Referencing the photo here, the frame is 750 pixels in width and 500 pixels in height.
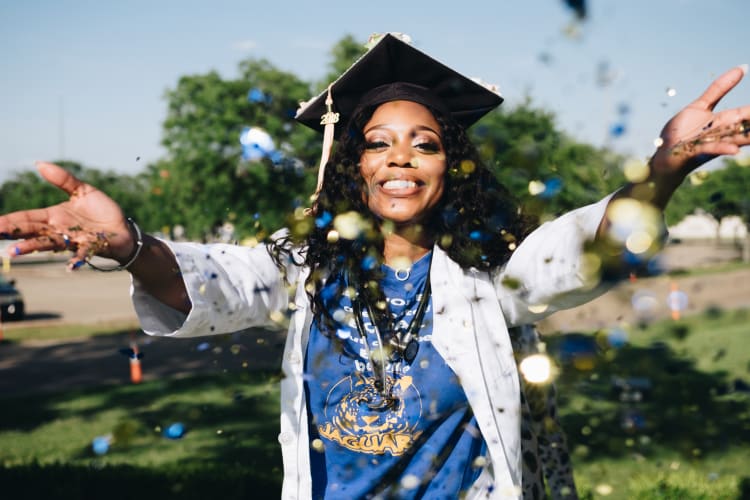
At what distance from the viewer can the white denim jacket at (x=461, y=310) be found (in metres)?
2.18

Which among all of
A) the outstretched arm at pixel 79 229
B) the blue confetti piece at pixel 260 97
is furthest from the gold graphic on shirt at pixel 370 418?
the blue confetti piece at pixel 260 97

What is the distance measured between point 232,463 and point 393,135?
508 cm

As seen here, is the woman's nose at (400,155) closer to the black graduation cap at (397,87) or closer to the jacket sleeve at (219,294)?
the black graduation cap at (397,87)

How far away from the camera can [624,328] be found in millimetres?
2270

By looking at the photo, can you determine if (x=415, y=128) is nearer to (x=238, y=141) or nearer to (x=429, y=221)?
(x=429, y=221)

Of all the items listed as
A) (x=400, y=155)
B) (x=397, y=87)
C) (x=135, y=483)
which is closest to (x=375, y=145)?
(x=400, y=155)

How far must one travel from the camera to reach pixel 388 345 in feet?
7.81

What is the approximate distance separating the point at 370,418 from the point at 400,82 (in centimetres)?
133

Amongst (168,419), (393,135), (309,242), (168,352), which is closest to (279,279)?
(309,242)

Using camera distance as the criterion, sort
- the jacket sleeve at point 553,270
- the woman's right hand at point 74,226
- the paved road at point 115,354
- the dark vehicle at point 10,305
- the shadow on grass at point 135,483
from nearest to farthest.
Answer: the woman's right hand at point 74,226, the jacket sleeve at point 553,270, the shadow on grass at point 135,483, the paved road at point 115,354, the dark vehicle at point 10,305

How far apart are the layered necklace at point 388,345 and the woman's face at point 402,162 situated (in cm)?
36

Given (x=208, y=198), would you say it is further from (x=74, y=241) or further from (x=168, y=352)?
(x=74, y=241)

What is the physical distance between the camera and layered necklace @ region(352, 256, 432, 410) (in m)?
2.32

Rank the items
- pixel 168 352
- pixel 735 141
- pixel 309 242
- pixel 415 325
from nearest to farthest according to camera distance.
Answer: pixel 735 141 < pixel 415 325 < pixel 309 242 < pixel 168 352
